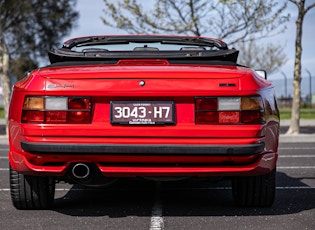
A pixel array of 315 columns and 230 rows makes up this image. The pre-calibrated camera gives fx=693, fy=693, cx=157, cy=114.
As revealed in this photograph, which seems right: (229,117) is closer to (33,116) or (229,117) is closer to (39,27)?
(33,116)

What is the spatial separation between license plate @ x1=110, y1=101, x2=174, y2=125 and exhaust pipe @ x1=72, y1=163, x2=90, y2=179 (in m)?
0.37

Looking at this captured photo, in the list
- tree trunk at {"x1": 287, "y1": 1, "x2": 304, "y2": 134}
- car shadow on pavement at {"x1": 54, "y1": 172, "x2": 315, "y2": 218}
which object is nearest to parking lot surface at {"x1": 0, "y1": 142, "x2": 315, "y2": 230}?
car shadow on pavement at {"x1": 54, "y1": 172, "x2": 315, "y2": 218}

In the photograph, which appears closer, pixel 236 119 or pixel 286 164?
pixel 236 119

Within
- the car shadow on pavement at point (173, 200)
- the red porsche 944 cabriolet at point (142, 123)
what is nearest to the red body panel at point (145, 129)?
the red porsche 944 cabriolet at point (142, 123)

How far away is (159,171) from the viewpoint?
15.1 feet

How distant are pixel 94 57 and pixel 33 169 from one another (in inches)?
44.4

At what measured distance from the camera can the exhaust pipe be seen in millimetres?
4639

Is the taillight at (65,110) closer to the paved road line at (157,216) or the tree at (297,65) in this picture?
the paved road line at (157,216)

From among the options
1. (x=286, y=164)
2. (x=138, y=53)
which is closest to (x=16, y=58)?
(x=286, y=164)

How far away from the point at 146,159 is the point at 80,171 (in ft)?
1.54

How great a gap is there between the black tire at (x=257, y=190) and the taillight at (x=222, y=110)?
68 centimetres

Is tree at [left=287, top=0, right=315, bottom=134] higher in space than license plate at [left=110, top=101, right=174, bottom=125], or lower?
lower

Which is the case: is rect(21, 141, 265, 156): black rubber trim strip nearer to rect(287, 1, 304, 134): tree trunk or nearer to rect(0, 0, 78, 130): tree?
rect(287, 1, 304, 134): tree trunk

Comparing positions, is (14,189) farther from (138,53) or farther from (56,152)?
(138,53)
